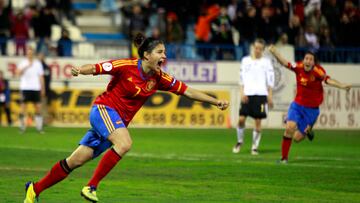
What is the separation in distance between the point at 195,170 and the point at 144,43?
585cm

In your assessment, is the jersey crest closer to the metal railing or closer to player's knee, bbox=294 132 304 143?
player's knee, bbox=294 132 304 143

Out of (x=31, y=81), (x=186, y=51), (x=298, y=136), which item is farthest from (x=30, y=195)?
(x=186, y=51)

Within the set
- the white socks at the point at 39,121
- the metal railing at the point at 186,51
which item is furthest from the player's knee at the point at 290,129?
the metal railing at the point at 186,51

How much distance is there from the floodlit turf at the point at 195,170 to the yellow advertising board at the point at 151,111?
138 inches

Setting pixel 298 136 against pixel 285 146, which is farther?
pixel 298 136

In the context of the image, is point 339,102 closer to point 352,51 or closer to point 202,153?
point 352,51

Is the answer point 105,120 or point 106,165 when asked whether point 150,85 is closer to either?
point 105,120

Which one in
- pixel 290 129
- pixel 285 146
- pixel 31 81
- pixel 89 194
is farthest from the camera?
pixel 31 81

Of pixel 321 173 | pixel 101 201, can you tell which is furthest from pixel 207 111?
pixel 101 201

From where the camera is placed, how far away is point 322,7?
3500 cm

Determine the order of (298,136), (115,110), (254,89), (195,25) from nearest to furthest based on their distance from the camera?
(115,110), (298,136), (254,89), (195,25)

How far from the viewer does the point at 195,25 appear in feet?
115

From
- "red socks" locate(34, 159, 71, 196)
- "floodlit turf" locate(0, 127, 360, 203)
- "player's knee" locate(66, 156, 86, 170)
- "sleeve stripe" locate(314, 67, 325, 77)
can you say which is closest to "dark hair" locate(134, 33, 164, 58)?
"player's knee" locate(66, 156, 86, 170)

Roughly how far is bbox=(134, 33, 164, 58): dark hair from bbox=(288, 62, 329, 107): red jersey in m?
8.35
